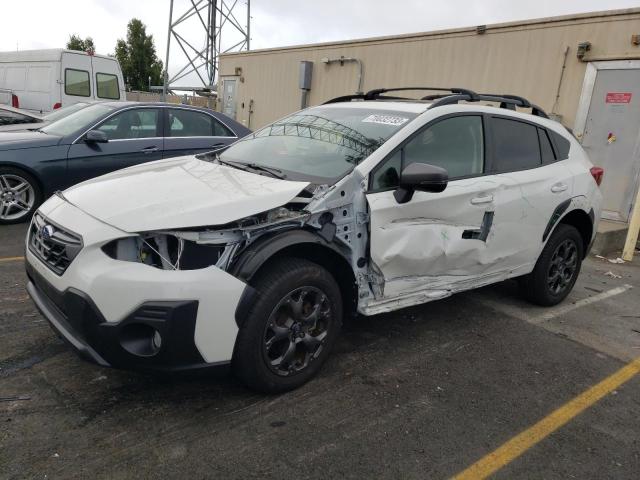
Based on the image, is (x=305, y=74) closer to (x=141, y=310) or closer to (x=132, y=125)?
(x=132, y=125)

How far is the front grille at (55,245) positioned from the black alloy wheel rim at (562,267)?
12.5 ft

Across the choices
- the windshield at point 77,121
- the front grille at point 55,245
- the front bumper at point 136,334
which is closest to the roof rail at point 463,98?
the front bumper at point 136,334

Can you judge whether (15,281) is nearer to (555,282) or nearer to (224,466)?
(224,466)

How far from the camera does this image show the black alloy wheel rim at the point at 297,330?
9.23ft

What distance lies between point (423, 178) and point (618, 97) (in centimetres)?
692

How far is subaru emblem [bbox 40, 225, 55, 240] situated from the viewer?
2745 mm

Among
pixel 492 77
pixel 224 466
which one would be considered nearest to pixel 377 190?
pixel 224 466

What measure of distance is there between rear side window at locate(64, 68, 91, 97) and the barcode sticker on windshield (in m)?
10.9

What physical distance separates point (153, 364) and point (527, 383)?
92.3 inches

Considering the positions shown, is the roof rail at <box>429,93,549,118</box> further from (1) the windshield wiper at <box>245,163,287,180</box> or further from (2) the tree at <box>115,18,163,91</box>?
(2) the tree at <box>115,18,163,91</box>

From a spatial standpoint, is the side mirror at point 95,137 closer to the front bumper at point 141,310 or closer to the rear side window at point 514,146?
the front bumper at point 141,310

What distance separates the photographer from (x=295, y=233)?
282 centimetres

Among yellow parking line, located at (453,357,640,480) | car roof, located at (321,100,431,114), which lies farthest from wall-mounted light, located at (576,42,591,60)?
yellow parking line, located at (453,357,640,480)

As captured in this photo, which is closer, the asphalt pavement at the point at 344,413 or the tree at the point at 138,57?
the asphalt pavement at the point at 344,413
